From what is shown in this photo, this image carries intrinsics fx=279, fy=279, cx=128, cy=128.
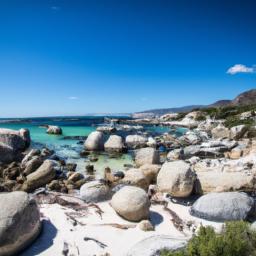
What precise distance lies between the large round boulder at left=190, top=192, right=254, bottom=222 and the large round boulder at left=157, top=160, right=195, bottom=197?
1.41 metres

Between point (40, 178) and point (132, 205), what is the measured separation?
5.76 m

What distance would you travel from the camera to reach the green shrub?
475 centimetres

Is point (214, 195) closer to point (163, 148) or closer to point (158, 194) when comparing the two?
point (158, 194)

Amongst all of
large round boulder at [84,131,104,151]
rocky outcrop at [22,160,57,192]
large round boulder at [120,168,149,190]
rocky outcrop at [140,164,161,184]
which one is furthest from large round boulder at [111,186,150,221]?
large round boulder at [84,131,104,151]

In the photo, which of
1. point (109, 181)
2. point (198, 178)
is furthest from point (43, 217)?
point (198, 178)

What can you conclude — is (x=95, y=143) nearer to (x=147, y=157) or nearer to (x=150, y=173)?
(x=147, y=157)

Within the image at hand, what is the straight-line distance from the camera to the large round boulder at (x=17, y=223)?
623 centimetres

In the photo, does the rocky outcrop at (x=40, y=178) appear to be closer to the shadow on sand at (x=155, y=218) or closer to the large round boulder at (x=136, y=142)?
the shadow on sand at (x=155, y=218)

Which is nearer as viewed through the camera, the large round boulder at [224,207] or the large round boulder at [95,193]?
the large round boulder at [224,207]

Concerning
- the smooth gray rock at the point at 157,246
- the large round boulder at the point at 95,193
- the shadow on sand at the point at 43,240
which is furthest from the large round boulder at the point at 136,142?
the smooth gray rock at the point at 157,246

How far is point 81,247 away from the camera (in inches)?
266

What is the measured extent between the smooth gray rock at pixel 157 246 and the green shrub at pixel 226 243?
0.52m

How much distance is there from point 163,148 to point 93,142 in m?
6.27

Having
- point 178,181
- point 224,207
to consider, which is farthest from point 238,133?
point 224,207
